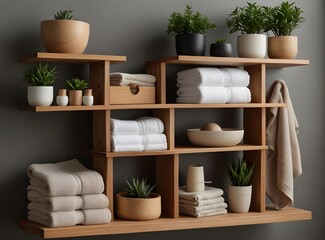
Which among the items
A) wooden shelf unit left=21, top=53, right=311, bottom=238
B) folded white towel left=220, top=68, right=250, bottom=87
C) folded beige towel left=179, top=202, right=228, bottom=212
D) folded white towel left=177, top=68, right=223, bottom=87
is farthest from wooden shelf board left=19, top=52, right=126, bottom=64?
folded beige towel left=179, top=202, right=228, bottom=212

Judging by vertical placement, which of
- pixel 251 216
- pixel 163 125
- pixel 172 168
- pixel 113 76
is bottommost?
pixel 251 216

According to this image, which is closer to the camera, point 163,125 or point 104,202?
A: point 104,202

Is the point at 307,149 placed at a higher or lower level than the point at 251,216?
higher

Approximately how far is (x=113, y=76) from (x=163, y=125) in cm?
32

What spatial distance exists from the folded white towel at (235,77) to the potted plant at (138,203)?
613mm

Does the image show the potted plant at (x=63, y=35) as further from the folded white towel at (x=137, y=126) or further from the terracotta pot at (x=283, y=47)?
the terracotta pot at (x=283, y=47)

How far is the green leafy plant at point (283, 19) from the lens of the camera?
3158mm

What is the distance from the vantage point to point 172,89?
10.5 feet

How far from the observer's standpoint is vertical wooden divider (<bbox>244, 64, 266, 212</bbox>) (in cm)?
316

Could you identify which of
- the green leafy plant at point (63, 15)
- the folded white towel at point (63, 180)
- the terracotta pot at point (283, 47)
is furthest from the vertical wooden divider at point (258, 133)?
the green leafy plant at point (63, 15)

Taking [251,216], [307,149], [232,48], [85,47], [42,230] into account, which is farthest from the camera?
[307,149]

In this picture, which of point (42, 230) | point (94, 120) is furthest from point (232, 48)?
point (42, 230)

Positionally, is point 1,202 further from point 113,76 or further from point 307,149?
point 307,149

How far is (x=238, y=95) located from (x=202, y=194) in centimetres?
49
